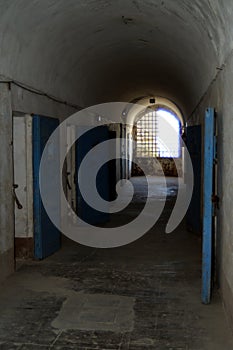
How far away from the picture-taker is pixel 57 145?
7.04 metres

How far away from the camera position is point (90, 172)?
9.03 m

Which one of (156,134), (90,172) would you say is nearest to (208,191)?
(90,172)

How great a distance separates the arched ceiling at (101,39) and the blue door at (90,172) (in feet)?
2.43

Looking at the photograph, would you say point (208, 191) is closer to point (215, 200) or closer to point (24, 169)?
point (215, 200)

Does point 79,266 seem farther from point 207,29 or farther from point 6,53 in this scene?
point 207,29

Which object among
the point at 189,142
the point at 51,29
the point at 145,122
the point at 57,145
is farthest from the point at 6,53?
the point at 145,122

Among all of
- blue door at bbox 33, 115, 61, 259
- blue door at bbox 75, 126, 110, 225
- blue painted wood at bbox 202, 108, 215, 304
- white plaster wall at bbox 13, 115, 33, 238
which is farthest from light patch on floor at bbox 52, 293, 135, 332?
blue door at bbox 75, 126, 110, 225

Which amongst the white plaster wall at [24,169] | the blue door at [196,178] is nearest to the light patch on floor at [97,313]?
the white plaster wall at [24,169]

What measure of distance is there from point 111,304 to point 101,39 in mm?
4600

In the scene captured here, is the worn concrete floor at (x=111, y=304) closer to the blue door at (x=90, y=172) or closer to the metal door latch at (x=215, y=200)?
the metal door latch at (x=215, y=200)

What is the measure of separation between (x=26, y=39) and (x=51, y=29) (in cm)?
49

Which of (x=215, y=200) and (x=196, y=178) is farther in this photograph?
(x=196, y=178)

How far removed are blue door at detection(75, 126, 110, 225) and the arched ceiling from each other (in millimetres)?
739

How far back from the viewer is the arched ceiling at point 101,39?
488 centimetres
